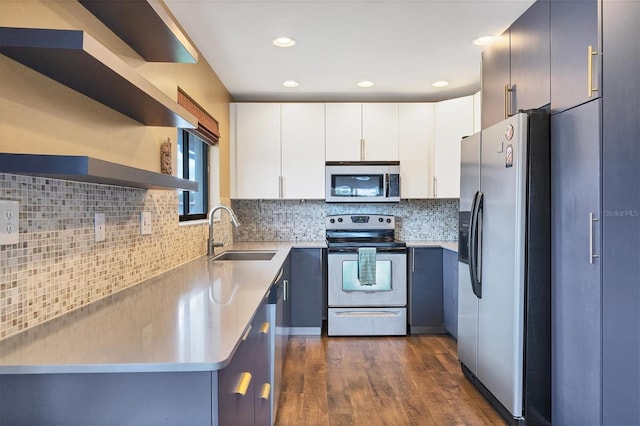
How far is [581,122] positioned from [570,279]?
0.69 meters

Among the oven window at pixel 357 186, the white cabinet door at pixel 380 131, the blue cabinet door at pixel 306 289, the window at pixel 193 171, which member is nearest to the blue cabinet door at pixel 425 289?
the oven window at pixel 357 186

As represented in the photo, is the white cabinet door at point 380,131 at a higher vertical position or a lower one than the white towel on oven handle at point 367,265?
higher

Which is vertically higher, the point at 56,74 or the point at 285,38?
the point at 285,38

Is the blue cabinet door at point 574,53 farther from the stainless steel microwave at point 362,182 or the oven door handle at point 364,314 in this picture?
the oven door handle at point 364,314

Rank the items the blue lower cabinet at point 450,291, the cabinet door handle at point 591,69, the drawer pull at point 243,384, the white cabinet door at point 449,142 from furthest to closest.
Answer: the white cabinet door at point 449,142, the blue lower cabinet at point 450,291, the cabinet door handle at point 591,69, the drawer pull at point 243,384

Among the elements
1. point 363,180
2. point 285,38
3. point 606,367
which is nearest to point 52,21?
point 285,38

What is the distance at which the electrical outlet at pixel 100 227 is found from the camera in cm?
147

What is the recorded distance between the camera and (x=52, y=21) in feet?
3.92

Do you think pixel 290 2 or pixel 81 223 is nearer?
pixel 81 223

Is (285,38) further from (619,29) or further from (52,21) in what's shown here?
(619,29)

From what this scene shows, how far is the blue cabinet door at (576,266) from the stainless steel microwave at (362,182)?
1928 millimetres

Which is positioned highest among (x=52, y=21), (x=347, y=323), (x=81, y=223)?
(x=52, y=21)

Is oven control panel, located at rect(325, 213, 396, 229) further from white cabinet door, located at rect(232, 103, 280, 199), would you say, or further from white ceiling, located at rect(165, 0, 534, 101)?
white ceiling, located at rect(165, 0, 534, 101)

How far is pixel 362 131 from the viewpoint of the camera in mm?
3814
